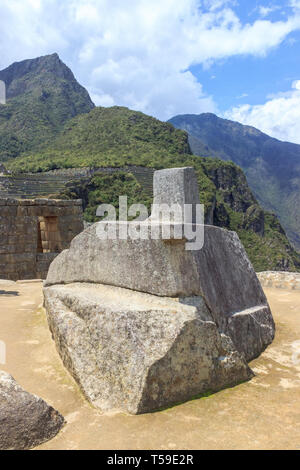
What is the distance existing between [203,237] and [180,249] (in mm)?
491

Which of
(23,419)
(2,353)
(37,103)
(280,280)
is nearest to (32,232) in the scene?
(280,280)

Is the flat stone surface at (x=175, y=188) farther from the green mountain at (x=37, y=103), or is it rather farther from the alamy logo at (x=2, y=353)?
the green mountain at (x=37, y=103)

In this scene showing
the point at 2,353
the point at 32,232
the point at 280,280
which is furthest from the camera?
the point at 32,232

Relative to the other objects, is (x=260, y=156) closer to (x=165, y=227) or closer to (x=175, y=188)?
(x=175, y=188)

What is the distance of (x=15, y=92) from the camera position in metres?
98.6

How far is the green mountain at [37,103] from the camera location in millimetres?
65625

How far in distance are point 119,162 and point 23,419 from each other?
163 feet

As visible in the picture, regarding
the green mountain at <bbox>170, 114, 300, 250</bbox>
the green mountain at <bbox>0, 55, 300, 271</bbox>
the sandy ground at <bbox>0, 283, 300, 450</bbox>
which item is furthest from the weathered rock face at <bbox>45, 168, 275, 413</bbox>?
the green mountain at <bbox>170, 114, 300, 250</bbox>

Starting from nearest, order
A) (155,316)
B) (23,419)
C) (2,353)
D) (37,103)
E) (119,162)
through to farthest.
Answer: (23,419) → (155,316) → (2,353) → (119,162) → (37,103)

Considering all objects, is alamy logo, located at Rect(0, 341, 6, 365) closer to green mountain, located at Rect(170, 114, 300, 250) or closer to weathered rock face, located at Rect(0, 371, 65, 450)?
weathered rock face, located at Rect(0, 371, 65, 450)

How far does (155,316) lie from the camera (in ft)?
10.4

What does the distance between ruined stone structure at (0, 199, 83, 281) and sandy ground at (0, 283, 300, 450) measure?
19.1 ft

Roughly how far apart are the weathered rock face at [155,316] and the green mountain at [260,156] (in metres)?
99.4

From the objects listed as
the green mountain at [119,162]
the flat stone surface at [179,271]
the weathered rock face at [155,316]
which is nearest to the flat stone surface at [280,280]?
the flat stone surface at [179,271]
